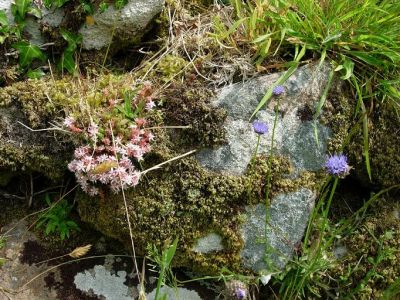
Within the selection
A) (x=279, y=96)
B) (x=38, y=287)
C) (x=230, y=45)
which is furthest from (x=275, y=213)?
(x=38, y=287)

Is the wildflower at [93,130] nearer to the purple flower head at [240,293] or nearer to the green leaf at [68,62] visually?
the green leaf at [68,62]

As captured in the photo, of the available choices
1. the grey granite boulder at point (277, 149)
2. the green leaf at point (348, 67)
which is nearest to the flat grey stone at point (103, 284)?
the grey granite boulder at point (277, 149)

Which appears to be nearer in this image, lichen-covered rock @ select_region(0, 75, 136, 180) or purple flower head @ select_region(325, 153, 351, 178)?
purple flower head @ select_region(325, 153, 351, 178)

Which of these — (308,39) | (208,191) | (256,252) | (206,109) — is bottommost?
(256,252)

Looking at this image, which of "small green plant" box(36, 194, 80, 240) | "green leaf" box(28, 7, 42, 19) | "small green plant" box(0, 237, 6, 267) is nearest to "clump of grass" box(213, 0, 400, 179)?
"green leaf" box(28, 7, 42, 19)

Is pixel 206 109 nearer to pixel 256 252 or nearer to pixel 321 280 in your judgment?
pixel 256 252

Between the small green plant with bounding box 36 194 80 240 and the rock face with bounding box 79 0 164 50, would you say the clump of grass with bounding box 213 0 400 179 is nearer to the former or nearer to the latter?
the rock face with bounding box 79 0 164 50
